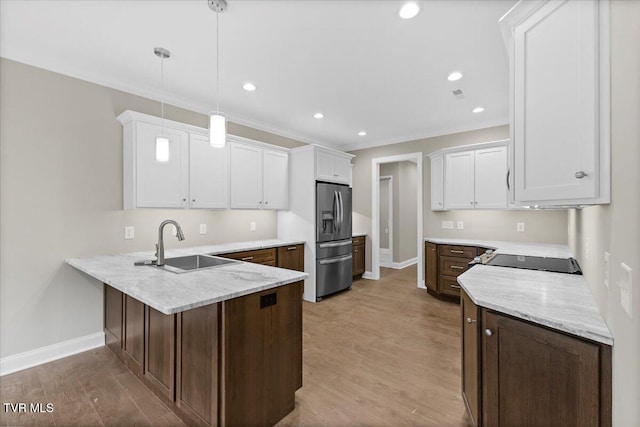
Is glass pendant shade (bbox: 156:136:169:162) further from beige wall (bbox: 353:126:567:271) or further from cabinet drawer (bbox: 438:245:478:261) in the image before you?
beige wall (bbox: 353:126:567:271)

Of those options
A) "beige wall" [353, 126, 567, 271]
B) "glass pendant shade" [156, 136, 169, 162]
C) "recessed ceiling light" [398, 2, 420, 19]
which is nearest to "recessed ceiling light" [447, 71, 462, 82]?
"recessed ceiling light" [398, 2, 420, 19]

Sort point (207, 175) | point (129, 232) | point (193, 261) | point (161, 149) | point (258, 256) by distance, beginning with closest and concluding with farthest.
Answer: point (161, 149), point (193, 261), point (129, 232), point (207, 175), point (258, 256)

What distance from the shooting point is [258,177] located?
3.95 m

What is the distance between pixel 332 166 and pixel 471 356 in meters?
3.44

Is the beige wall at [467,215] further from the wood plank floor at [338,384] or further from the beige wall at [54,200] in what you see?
the beige wall at [54,200]

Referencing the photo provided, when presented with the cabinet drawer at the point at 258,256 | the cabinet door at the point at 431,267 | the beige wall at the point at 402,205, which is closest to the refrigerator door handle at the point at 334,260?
the cabinet drawer at the point at 258,256

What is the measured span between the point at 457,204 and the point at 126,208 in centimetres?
430

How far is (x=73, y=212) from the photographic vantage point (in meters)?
2.65

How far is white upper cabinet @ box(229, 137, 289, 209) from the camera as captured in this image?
12.1ft

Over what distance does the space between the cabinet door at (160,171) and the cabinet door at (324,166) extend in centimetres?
183

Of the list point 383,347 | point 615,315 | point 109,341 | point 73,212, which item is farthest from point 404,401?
point 73,212

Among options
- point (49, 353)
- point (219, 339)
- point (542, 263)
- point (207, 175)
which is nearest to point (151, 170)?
point (207, 175)

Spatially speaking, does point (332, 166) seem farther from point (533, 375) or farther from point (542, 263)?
point (533, 375)
